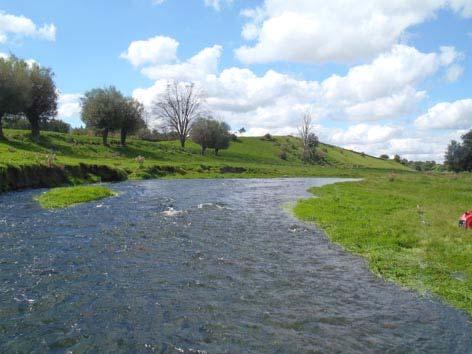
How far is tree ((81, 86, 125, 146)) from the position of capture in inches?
3418

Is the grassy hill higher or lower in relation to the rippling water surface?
higher

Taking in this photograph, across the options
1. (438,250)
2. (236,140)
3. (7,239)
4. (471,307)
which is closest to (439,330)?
(471,307)

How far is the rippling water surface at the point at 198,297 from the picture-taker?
383 inches

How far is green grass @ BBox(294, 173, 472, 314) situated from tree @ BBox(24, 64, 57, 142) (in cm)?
5610

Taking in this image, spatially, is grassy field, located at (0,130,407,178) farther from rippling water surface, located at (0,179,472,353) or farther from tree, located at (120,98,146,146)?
rippling water surface, located at (0,179,472,353)

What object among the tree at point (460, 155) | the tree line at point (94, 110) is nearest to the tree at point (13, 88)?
the tree line at point (94, 110)

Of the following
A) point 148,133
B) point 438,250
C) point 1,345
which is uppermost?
point 148,133

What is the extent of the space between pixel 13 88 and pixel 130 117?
30.4 m

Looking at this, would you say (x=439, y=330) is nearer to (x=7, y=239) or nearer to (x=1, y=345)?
(x=1, y=345)

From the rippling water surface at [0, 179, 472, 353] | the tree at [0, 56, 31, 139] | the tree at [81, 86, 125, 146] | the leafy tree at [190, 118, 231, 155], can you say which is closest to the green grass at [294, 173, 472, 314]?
the rippling water surface at [0, 179, 472, 353]

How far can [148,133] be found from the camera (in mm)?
143875

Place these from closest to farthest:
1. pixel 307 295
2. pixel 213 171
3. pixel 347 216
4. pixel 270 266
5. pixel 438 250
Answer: pixel 307 295, pixel 270 266, pixel 438 250, pixel 347 216, pixel 213 171

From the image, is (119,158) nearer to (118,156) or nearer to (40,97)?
(118,156)

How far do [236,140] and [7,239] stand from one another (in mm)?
141469
